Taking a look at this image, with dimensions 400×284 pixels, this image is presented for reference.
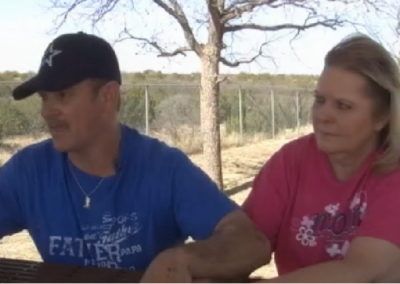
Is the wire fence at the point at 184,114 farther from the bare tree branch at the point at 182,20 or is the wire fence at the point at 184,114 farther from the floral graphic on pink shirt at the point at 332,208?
the floral graphic on pink shirt at the point at 332,208

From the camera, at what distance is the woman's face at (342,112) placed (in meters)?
1.96

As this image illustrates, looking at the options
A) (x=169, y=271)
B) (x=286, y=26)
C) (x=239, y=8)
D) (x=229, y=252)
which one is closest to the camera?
(x=169, y=271)

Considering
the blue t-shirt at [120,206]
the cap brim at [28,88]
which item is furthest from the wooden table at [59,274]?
the cap brim at [28,88]

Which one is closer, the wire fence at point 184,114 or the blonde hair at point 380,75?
the blonde hair at point 380,75

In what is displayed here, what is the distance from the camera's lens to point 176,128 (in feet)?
56.3

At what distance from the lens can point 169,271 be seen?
152 cm

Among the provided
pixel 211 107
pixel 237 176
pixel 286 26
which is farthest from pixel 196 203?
pixel 237 176

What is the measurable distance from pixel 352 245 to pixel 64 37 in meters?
0.93

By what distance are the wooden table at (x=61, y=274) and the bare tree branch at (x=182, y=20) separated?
775cm

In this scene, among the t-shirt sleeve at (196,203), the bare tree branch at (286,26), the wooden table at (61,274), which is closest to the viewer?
the wooden table at (61,274)

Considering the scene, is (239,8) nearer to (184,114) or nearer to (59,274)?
(59,274)

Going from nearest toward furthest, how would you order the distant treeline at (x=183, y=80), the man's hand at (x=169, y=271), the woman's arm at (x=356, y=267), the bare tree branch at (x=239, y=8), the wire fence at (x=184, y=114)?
the man's hand at (x=169, y=271) → the woman's arm at (x=356, y=267) → the bare tree branch at (x=239, y=8) → the wire fence at (x=184, y=114) → the distant treeline at (x=183, y=80)

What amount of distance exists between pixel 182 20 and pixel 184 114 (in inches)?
339

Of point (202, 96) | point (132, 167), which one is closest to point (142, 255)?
point (132, 167)
